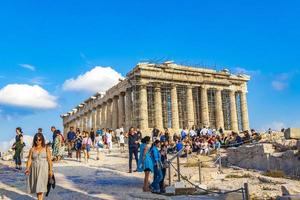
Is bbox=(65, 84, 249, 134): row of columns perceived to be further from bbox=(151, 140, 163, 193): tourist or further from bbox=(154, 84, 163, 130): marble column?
bbox=(151, 140, 163, 193): tourist

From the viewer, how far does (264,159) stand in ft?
52.3

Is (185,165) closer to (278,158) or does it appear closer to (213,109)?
(278,158)

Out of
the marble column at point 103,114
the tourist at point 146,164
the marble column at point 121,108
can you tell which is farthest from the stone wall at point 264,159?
the marble column at point 103,114

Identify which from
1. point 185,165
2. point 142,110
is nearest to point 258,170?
point 185,165

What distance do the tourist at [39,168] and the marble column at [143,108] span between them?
29027 mm

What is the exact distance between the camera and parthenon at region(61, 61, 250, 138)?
38000mm

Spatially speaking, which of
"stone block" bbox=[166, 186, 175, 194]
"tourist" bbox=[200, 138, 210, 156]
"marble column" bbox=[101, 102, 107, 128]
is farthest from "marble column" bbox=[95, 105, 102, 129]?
"stone block" bbox=[166, 186, 175, 194]

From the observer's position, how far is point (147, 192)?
32.9 ft

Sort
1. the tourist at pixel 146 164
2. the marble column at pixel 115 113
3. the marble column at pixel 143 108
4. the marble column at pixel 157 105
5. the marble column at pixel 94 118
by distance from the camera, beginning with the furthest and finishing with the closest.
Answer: the marble column at pixel 94 118 < the marble column at pixel 115 113 < the marble column at pixel 157 105 < the marble column at pixel 143 108 < the tourist at pixel 146 164

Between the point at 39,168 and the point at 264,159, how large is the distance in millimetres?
10676

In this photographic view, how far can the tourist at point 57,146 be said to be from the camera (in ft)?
57.3

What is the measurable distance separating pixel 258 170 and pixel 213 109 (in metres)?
27.2

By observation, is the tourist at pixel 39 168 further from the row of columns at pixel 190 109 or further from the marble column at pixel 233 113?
the marble column at pixel 233 113

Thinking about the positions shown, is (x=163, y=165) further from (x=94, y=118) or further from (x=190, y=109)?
(x=94, y=118)
